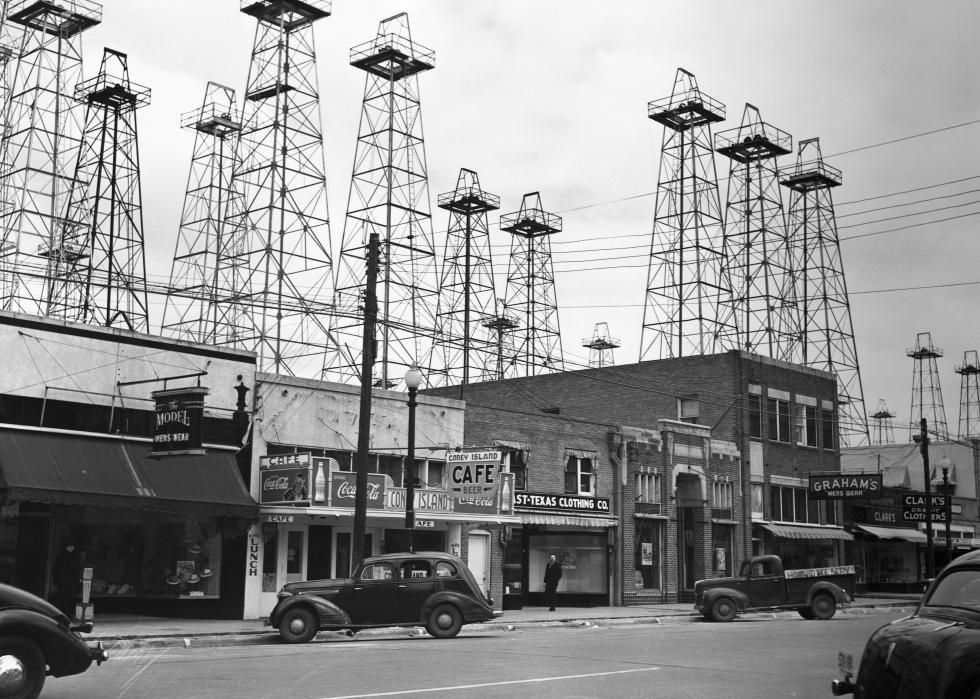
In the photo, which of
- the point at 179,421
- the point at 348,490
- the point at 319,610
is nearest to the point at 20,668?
the point at 319,610

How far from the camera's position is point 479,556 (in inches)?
1374

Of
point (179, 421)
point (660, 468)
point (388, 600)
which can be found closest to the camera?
point (388, 600)

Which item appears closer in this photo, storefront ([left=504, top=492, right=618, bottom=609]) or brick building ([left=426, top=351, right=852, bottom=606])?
storefront ([left=504, top=492, right=618, bottom=609])

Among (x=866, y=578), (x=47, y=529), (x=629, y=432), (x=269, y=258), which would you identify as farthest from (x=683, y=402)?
Result: (x=47, y=529)

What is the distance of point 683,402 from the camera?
165ft

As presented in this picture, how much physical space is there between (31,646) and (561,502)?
2682 centimetres

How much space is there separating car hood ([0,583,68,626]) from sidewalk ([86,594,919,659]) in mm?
8015

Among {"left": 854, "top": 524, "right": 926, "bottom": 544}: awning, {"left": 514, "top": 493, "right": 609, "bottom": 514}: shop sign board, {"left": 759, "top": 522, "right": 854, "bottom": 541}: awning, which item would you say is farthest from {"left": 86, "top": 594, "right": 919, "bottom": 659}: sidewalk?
{"left": 854, "top": 524, "right": 926, "bottom": 544}: awning

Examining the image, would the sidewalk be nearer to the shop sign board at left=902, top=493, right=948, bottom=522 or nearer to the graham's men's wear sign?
the graham's men's wear sign

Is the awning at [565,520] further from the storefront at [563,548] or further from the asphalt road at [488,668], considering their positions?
the asphalt road at [488,668]

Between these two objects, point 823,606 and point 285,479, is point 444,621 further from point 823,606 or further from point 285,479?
point 823,606

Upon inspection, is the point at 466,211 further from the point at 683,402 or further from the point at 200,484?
the point at 200,484

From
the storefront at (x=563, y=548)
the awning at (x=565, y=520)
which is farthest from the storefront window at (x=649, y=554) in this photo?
the awning at (x=565, y=520)

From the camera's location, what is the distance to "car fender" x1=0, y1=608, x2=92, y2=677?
1171 cm
